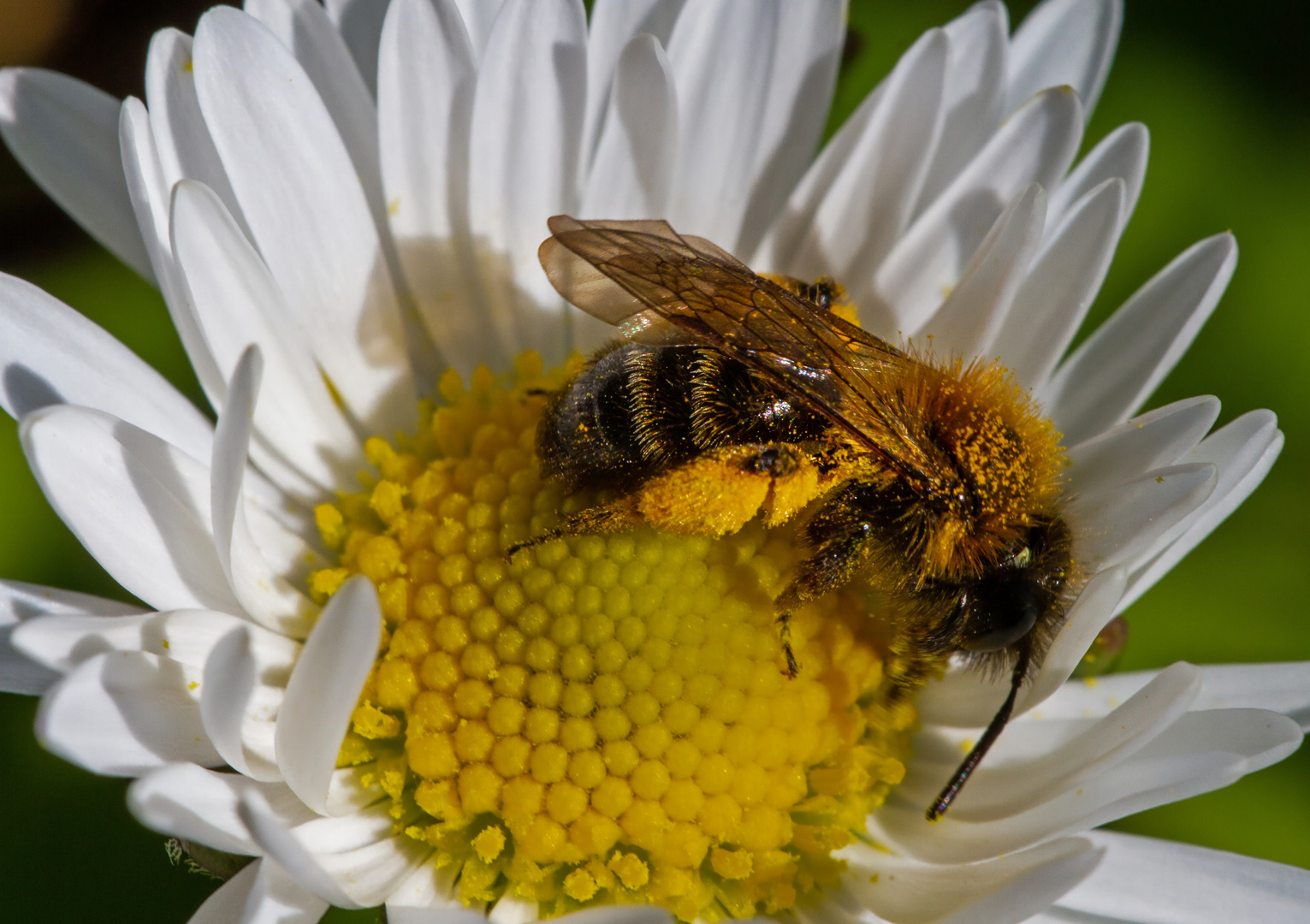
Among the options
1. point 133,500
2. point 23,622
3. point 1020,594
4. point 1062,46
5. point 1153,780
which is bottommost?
point 23,622

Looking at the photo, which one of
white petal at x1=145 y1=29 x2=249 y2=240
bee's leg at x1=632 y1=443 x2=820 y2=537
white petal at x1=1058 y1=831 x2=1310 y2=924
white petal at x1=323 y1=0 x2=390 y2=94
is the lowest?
white petal at x1=1058 y1=831 x2=1310 y2=924

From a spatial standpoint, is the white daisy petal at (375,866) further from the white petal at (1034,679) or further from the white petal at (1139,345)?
the white petal at (1139,345)

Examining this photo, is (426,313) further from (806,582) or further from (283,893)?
(283,893)

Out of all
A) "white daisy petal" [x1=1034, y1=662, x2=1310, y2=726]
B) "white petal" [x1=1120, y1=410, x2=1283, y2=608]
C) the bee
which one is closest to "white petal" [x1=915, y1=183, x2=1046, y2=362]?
the bee

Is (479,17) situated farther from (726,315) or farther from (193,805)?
(193,805)

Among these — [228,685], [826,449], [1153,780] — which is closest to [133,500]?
[228,685]

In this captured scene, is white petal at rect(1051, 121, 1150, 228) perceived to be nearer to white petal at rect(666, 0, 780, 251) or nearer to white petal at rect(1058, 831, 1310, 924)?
white petal at rect(666, 0, 780, 251)
